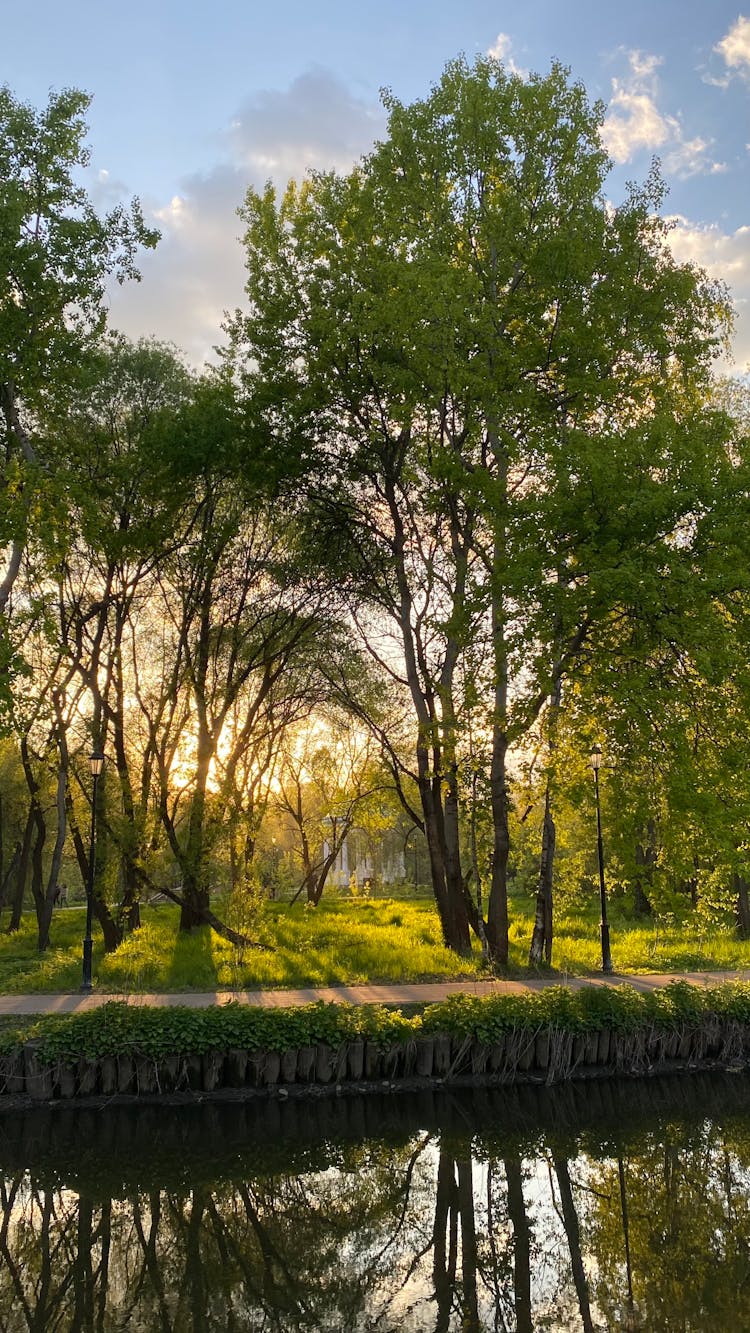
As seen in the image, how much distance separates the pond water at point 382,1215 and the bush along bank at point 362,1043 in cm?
40

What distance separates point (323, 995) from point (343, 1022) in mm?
2302

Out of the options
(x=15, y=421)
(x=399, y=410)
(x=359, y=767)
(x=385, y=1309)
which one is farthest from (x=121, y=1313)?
(x=359, y=767)

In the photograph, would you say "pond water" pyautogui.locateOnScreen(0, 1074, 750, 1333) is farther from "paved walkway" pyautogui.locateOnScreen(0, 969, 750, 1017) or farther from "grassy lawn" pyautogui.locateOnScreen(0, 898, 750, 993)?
"grassy lawn" pyautogui.locateOnScreen(0, 898, 750, 993)

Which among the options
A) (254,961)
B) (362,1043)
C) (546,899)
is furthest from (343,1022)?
(546,899)

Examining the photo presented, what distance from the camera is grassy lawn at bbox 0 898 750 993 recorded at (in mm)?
15375

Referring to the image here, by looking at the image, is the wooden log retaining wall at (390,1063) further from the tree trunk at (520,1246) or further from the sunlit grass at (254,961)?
the sunlit grass at (254,961)

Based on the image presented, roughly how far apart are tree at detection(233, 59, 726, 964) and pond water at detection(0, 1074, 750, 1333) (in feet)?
21.4

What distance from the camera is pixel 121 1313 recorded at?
623 centimetres

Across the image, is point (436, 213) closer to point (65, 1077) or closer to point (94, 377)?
point (94, 377)

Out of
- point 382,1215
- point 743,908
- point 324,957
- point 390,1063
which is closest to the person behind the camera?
→ point 382,1215

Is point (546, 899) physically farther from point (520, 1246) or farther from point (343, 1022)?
point (520, 1246)

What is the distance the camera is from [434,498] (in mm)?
17625

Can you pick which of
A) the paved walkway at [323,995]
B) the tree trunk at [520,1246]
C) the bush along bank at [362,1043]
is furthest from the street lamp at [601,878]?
the tree trunk at [520,1246]

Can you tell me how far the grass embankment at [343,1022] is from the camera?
36.6 feet
